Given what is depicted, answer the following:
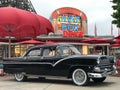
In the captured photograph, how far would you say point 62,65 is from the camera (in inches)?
626

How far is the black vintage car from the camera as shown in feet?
49.4

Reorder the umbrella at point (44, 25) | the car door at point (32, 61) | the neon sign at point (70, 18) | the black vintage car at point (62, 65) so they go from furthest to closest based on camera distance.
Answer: the neon sign at point (70, 18), the umbrella at point (44, 25), the car door at point (32, 61), the black vintage car at point (62, 65)

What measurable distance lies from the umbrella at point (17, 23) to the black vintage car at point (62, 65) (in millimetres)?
3892

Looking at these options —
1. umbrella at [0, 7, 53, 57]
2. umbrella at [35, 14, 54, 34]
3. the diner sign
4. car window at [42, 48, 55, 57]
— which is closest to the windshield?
car window at [42, 48, 55, 57]

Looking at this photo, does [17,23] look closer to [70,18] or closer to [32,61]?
[32,61]

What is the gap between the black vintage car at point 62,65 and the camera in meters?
15.1

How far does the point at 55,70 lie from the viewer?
635 inches

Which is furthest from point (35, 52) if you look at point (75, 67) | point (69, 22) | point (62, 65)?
point (69, 22)

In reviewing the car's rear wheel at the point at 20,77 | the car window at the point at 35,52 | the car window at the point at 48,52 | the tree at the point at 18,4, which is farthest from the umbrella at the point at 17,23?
the tree at the point at 18,4

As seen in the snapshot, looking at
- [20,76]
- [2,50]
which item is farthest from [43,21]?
[2,50]

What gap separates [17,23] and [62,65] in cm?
659

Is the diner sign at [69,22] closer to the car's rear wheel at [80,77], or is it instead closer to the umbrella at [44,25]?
the umbrella at [44,25]

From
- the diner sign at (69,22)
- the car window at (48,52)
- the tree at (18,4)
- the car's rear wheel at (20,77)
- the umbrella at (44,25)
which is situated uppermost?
the tree at (18,4)

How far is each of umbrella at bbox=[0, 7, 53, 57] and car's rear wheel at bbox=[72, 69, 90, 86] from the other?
22.7ft
